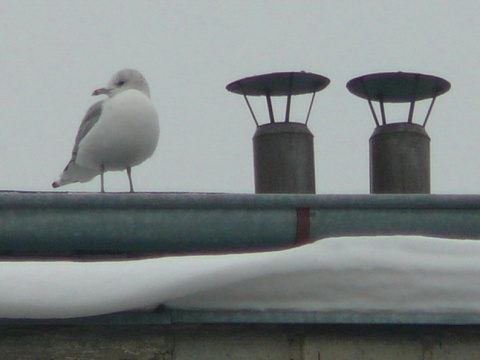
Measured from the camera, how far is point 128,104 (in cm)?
620

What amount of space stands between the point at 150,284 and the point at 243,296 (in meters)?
0.31

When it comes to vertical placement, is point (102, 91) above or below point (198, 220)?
above

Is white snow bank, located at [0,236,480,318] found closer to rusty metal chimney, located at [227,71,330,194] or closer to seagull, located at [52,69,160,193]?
rusty metal chimney, located at [227,71,330,194]

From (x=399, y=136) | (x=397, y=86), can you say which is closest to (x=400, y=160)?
(x=399, y=136)

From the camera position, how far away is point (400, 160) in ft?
20.5

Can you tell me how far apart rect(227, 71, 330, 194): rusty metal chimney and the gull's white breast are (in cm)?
59

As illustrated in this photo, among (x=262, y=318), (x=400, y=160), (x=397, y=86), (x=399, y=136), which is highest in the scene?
(x=397, y=86)

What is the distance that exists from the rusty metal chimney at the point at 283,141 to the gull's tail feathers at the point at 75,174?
99 cm

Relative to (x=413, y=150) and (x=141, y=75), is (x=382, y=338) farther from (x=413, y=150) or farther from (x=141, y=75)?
(x=141, y=75)

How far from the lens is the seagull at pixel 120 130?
609 cm

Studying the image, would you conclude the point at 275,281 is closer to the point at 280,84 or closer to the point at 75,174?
the point at 280,84

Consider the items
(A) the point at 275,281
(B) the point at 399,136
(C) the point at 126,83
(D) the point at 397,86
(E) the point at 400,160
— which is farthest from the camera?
(C) the point at 126,83

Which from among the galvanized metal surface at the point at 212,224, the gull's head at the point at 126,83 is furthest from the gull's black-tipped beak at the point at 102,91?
the galvanized metal surface at the point at 212,224

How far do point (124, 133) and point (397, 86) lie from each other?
158 cm
